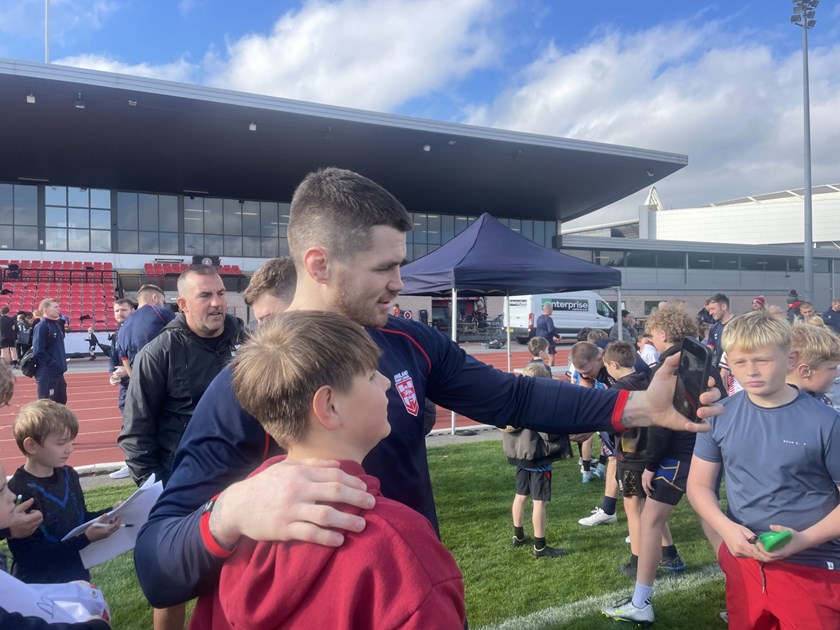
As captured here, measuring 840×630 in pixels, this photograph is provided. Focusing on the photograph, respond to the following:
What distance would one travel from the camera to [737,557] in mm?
2361

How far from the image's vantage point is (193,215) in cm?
3216

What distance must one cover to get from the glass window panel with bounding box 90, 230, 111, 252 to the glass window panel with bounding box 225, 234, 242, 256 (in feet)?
19.9

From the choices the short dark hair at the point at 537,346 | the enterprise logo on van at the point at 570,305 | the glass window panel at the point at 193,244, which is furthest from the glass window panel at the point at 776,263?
the short dark hair at the point at 537,346

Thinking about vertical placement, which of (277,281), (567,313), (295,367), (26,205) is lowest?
(295,367)

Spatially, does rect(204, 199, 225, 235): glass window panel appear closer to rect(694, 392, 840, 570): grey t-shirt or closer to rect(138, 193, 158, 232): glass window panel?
rect(138, 193, 158, 232): glass window panel

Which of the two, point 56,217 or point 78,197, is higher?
point 78,197

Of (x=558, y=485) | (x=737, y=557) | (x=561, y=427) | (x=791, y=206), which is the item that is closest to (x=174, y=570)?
(x=561, y=427)

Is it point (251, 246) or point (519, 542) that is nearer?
point (519, 542)

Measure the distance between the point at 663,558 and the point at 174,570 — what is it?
415 centimetres

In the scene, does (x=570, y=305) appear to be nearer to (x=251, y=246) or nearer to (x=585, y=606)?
(x=251, y=246)

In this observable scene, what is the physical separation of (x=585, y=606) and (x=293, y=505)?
345cm

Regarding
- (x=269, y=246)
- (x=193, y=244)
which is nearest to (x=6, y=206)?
(x=193, y=244)

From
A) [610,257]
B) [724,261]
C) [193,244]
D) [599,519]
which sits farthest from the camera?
[724,261]

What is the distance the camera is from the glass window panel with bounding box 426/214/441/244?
37344 millimetres
